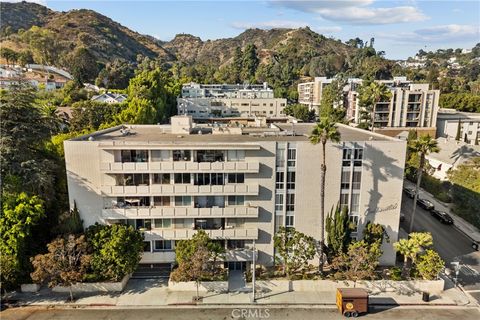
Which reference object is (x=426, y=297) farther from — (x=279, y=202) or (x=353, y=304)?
(x=279, y=202)

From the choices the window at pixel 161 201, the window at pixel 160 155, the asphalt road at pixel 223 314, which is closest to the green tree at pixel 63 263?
the asphalt road at pixel 223 314

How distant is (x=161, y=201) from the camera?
3956cm

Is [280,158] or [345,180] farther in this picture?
[345,180]

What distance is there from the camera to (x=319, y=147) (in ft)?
128

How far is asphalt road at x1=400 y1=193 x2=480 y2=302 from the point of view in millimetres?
40250

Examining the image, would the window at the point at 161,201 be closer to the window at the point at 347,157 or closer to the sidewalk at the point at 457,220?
the window at the point at 347,157

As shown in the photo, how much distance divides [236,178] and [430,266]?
22602mm

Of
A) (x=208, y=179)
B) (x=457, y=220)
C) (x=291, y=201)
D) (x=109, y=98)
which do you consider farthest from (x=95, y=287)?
(x=109, y=98)

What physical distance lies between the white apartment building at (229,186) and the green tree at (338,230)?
1.29m

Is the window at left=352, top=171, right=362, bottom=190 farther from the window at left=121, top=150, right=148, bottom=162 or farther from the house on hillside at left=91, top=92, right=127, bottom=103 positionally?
the house on hillside at left=91, top=92, right=127, bottom=103

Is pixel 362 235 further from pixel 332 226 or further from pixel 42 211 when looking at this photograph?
pixel 42 211

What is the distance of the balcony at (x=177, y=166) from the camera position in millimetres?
38062

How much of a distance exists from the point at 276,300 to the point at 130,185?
20.1 meters

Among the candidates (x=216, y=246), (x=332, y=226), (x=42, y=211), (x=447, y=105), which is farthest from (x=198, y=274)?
(x=447, y=105)
